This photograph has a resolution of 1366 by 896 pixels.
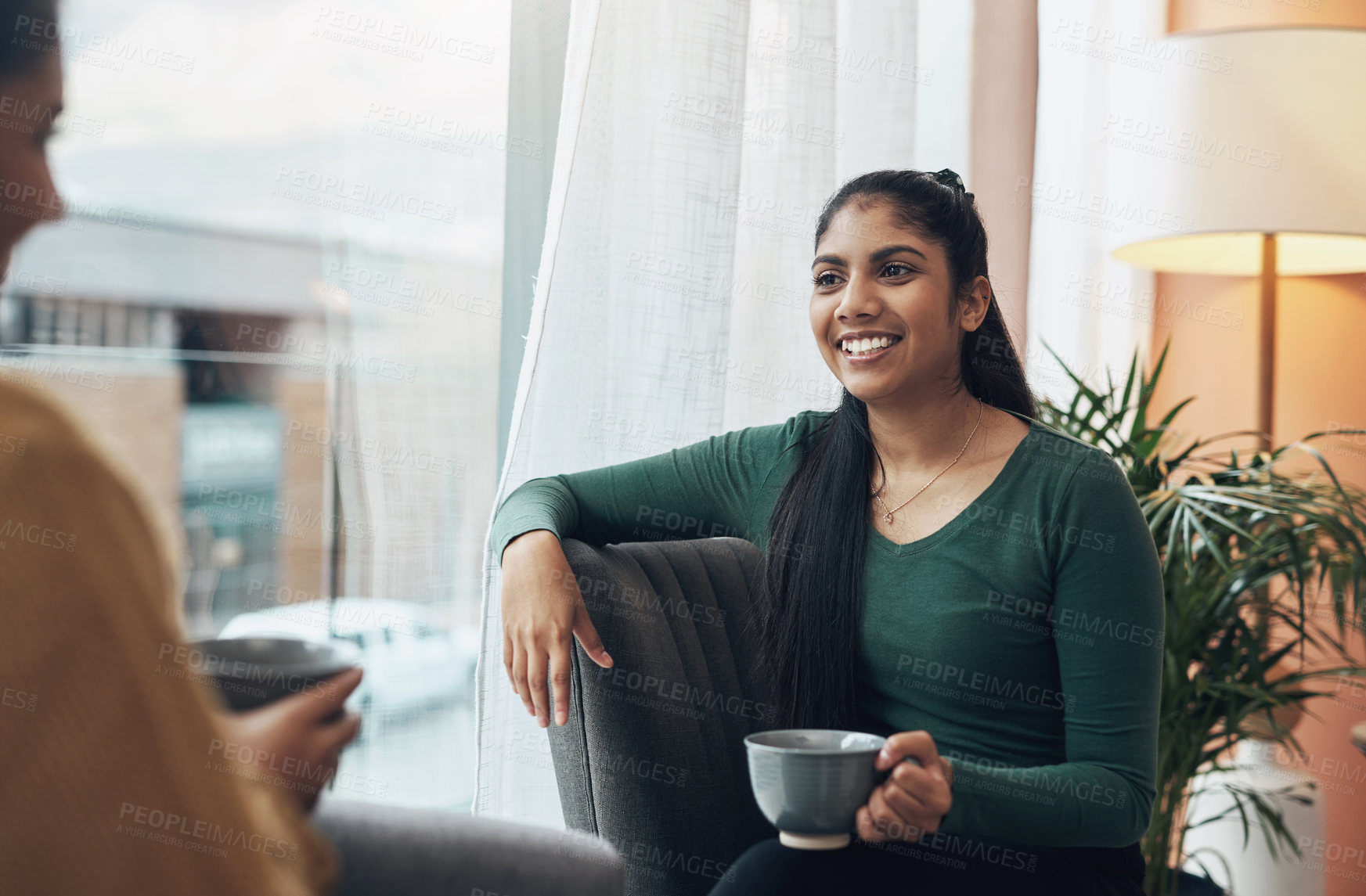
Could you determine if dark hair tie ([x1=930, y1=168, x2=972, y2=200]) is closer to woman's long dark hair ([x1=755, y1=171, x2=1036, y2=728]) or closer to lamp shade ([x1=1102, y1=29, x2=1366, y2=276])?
woman's long dark hair ([x1=755, y1=171, x2=1036, y2=728])

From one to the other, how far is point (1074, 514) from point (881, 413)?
0.91ft

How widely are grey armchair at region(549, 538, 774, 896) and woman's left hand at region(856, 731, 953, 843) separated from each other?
0.29 m

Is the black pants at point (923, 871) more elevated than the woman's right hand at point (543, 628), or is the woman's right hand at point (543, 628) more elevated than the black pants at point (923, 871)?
the woman's right hand at point (543, 628)

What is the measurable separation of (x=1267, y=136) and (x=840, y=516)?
1.20 meters

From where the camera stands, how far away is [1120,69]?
2361mm

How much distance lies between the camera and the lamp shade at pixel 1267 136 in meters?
1.80

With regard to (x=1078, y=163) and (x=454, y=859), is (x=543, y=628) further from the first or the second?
(x=1078, y=163)

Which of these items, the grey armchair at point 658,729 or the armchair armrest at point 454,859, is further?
the grey armchair at point 658,729

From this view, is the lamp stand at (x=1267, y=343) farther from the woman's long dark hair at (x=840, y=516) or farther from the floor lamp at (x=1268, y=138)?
the woman's long dark hair at (x=840, y=516)

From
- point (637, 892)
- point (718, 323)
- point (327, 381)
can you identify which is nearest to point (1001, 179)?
point (718, 323)

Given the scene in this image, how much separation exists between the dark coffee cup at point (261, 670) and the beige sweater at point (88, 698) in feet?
0.45

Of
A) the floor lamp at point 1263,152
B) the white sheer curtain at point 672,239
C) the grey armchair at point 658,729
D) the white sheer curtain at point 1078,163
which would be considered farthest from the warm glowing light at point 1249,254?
the grey armchair at point 658,729

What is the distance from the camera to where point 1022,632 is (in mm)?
1130

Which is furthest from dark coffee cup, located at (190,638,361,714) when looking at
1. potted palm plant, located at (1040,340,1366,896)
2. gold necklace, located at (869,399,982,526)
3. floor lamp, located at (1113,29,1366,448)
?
floor lamp, located at (1113,29,1366,448)
